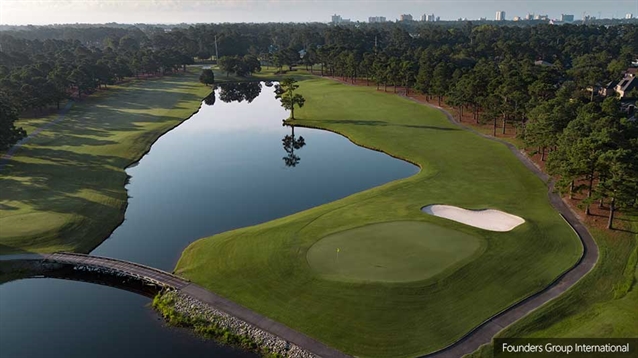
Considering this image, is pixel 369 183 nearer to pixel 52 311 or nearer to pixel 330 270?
pixel 330 270

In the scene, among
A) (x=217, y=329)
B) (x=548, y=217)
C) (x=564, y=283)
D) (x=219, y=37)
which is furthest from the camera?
(x=219, y=37)

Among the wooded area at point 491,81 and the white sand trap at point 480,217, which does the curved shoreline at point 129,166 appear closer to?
the wooded area at point 491,81

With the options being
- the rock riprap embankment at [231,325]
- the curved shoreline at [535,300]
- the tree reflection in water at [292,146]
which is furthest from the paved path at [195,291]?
the tree reflection in water at [292,146]

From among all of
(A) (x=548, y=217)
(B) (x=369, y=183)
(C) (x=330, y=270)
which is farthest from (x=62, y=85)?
(A) (x=548, y=217)

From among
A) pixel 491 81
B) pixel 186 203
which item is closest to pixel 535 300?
pixel 186 203

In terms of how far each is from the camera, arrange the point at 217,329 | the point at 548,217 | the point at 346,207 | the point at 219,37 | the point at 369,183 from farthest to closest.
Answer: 1. the point at 219,37
2. the point at 369,183
3. the point at 346,207
4. the point at 548,217
5. the point at 217,329

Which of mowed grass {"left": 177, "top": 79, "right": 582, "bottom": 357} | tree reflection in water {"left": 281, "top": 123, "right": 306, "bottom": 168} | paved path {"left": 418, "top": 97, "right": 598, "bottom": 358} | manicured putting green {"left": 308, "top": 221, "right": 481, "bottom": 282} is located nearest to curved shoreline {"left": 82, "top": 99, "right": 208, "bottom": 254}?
mowed grass {"left": 177, "top": 79, "right": 582, "bottom": 357}
